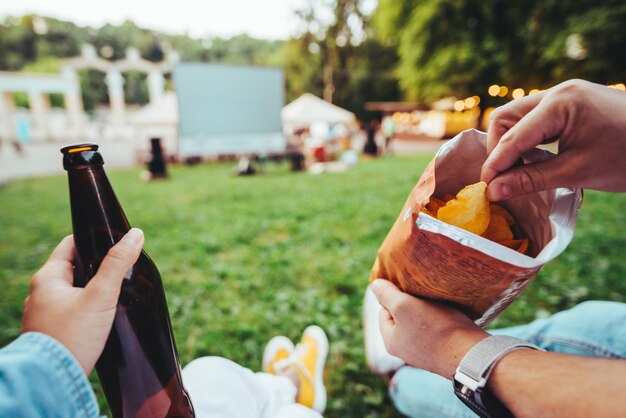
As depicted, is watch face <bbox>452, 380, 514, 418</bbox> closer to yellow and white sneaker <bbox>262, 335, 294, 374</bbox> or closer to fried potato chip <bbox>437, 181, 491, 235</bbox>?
fried potato chip <bbox>437, 181, 491, 235</bbox>

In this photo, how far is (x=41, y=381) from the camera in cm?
63

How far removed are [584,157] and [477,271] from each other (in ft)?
1.39

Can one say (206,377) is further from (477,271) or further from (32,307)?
(477,271)

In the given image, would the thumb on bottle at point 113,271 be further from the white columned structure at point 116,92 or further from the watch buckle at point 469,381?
the white columned structure at point 116,92

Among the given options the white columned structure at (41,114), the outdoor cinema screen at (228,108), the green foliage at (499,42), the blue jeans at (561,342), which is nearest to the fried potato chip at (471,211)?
the blue jeans at (561,342)

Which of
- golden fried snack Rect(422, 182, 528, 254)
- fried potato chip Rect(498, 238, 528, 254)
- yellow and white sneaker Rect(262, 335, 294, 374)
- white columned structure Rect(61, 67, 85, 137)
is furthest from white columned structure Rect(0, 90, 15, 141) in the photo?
fried potato chip Rect(498, 238, 528, 254)

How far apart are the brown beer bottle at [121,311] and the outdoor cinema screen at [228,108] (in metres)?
13.9

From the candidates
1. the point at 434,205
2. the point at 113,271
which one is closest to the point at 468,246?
the point at 434,205

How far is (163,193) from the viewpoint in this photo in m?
7.68

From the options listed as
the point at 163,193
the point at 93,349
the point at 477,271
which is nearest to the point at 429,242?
the point at 477,271

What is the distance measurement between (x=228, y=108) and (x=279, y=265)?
12572mm

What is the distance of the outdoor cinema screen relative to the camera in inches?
541

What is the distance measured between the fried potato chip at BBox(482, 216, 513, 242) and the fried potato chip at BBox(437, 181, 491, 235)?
6 cm

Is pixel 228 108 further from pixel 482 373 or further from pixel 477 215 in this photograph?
pixel 482 373
